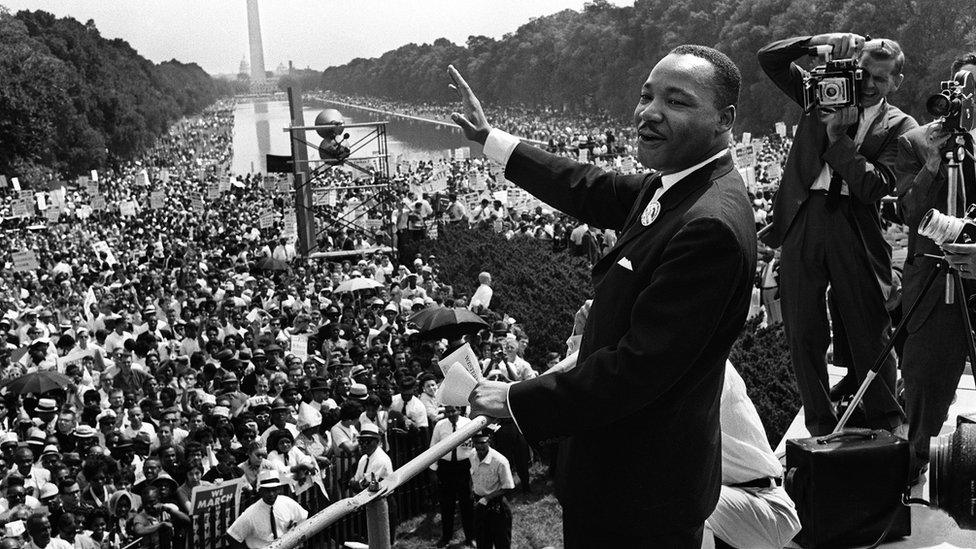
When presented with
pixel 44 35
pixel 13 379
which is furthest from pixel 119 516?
pixel 44 35

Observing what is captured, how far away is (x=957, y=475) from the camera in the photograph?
3309 millimetres

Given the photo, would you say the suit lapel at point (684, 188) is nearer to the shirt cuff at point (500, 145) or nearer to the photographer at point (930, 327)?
the shirt cuff at point (500, 145)

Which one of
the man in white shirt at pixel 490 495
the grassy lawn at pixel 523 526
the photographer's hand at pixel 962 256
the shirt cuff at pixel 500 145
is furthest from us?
the grassy lawn at pixel 523 526

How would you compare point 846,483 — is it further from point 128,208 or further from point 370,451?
point 128,208

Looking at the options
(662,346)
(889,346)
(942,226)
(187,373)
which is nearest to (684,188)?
(662,346)

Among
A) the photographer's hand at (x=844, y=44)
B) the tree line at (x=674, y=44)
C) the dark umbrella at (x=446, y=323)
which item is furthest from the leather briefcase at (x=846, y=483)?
the tree line at (x=674, y=44)

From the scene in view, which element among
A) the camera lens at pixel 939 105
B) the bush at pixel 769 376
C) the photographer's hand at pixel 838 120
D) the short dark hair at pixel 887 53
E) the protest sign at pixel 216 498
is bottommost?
the protest sign at pixel 216 498

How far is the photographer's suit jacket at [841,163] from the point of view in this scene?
4629 mm

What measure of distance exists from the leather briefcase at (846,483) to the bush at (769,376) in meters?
4.85

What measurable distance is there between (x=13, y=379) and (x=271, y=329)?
3676 mm

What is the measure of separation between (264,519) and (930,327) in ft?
17.6

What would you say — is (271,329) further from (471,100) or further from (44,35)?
(44,35)

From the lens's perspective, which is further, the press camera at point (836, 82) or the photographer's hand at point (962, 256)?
Answer: the press camera at point (836, 82)

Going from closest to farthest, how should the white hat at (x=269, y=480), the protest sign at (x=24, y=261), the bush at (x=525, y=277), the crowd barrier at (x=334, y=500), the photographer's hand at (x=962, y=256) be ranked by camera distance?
the photographer's hand at (x=962, y=256) → the white hat at (x=269, y=480) → the crowd barrier at (x=334, y=500) → the bush at (x=525, y=277) → the protest sign at (x=24, y=261)
